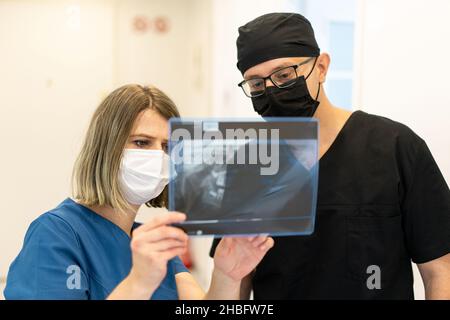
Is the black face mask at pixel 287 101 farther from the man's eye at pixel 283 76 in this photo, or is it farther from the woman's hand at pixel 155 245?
the woman's hand at pixel 155 245

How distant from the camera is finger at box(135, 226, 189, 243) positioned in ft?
2.41

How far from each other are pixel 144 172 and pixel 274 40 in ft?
1.35

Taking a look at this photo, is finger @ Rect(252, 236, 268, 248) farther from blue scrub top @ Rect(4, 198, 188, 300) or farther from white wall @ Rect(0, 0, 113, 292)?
white wall @ Rect(0, 0, 113, 292)

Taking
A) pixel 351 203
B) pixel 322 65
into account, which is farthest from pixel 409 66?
pixel 351 203

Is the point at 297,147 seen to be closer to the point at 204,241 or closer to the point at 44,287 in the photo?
the point at 44,287

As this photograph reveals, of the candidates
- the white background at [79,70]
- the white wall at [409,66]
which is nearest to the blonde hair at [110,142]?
the white wall at [409,66]

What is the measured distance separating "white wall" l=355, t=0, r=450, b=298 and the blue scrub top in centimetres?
85

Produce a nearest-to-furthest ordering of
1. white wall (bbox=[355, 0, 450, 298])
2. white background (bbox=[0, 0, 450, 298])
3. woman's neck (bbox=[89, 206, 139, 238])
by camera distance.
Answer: woman's neck (bbox=[89, 206, 139, 238])
white wall (bbox=[355, 0, 450, 298])
white background (bbox=[0, 0, 450, 298])

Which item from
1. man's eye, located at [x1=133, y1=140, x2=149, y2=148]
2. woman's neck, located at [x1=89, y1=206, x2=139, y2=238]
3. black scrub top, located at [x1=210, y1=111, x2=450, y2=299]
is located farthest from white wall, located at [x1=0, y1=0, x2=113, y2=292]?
black scrub top, located at [x1=210, y1=111, x2=450, y2=299]

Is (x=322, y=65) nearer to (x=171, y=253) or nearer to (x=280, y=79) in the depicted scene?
(x=280, y=79)

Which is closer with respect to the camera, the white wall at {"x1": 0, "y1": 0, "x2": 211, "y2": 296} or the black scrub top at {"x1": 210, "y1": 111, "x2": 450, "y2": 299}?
the black scrub top at {"x1": 210, "y1": 111, "x2": 450, "y2": 299}

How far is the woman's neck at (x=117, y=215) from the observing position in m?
1.13

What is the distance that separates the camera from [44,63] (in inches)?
141

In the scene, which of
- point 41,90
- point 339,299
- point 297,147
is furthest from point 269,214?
point 41,90
